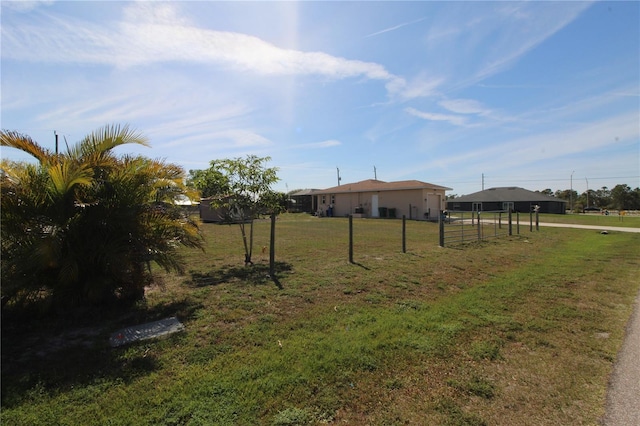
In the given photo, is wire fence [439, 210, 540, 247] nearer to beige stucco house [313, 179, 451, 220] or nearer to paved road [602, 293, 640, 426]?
paved road [602, 293, 640, 426]

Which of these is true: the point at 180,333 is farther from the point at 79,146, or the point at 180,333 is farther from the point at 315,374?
the point at 79,146

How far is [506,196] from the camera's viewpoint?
1839 inches

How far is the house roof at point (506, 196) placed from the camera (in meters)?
44.3

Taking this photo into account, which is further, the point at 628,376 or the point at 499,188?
the point at 499,188

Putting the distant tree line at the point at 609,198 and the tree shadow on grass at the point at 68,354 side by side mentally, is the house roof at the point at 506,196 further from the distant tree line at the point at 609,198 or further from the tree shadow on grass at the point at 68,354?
the tree shadow on grass at the point at 68,354

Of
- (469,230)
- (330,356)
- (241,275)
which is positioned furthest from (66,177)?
(469,230)

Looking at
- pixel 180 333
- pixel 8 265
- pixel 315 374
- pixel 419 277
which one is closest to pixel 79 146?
pixel 8 265

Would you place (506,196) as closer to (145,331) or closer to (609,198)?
(609,198)

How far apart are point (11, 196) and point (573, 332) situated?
22.9 feet

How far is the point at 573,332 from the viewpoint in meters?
4.04

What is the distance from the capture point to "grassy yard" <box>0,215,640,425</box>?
8.01 feet

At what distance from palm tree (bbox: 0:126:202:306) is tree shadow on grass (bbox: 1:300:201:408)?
36 centimetres

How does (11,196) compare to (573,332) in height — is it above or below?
above

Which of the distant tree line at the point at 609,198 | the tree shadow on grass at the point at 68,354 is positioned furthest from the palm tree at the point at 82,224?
the distant tree line at the point at 609,198
